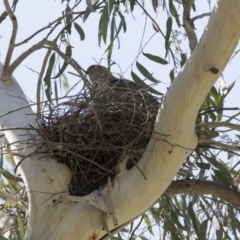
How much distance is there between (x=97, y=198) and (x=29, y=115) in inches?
20.0

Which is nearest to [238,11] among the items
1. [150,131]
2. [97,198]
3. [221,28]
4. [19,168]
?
[221,28]

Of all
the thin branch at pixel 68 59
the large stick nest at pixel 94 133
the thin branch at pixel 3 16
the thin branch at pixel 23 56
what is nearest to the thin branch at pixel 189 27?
the large stick nest at pixel 94 133

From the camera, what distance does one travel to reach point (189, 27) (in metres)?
2.72

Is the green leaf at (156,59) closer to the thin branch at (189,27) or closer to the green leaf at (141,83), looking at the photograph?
the green leaf at (141,83)

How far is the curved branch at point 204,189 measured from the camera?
293cm

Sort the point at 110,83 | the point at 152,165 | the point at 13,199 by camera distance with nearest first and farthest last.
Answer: the point at 152,165
the point at 13,199
the point at 110,83

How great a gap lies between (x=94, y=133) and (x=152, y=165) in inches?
11.4

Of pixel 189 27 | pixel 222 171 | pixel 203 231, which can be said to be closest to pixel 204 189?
pixel 222 171

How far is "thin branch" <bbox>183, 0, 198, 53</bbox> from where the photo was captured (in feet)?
8.72

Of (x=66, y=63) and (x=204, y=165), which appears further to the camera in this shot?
(x=66, y=63)

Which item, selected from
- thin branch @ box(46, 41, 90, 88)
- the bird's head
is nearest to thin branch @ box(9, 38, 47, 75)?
thin branch @ box(46, 41, 90, 88)

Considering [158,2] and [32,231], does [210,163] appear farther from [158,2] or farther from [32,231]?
[32,231]

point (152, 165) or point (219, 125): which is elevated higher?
point (219, 125)

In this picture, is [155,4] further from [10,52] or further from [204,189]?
[204,189]
